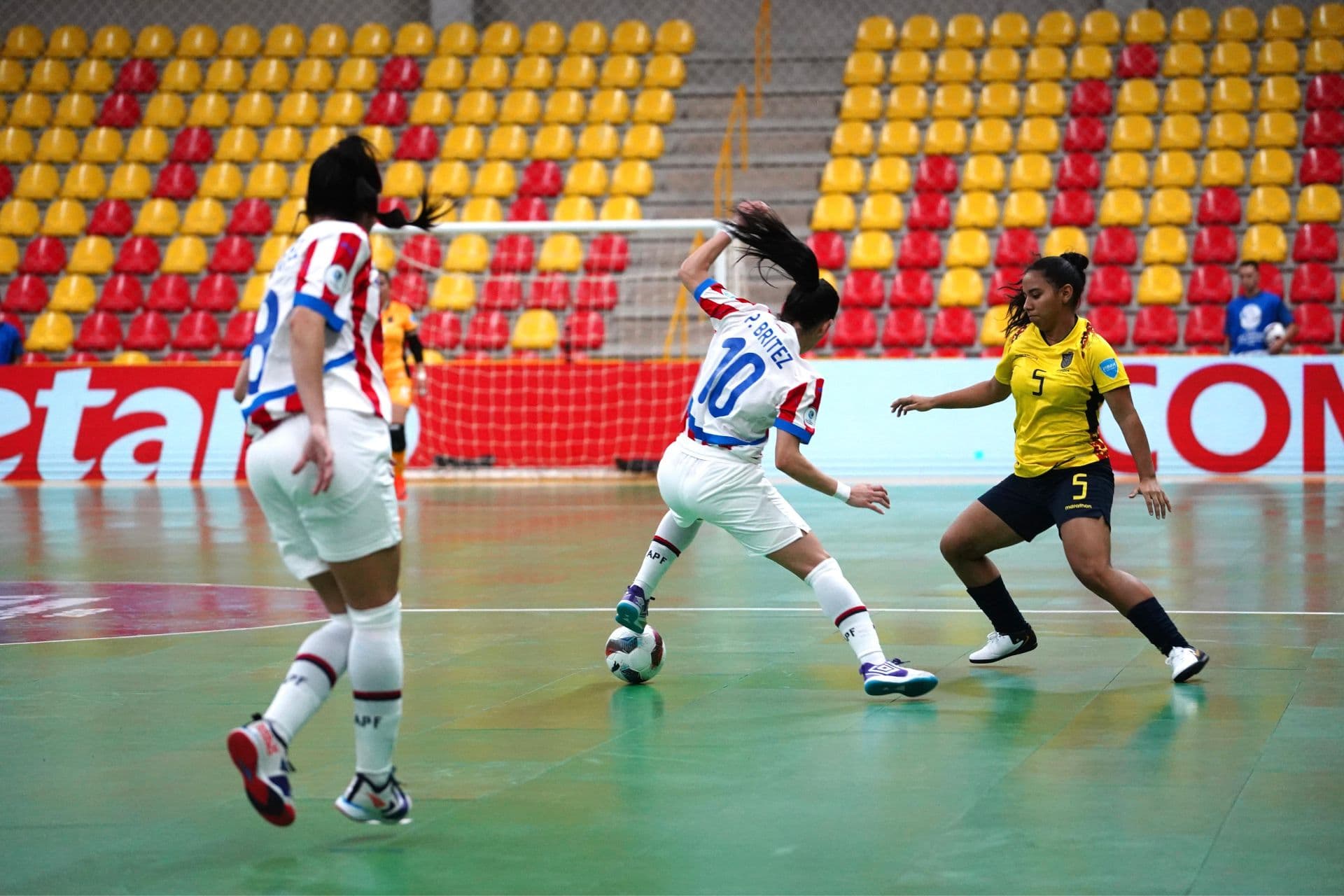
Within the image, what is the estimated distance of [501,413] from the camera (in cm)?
2003

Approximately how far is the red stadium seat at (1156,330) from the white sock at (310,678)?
17.2 m

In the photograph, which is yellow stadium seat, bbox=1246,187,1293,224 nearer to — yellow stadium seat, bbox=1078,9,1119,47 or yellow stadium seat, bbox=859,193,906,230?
yellow stadium seat, bbox=1078,9,1119,47

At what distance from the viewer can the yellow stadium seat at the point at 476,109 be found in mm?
25156

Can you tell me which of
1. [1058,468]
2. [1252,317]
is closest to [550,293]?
[1252,317]

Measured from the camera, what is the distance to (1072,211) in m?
22.3

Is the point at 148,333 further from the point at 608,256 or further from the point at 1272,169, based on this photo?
the point at 1272,169

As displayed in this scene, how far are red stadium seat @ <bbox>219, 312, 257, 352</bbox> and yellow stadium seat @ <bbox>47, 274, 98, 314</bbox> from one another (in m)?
2.58

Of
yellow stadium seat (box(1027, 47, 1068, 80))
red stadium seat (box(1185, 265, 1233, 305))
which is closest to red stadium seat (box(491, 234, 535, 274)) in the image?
yellow stadium seat (box(1027, 47, 1068, 80))

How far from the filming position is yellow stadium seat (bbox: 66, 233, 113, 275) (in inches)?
952

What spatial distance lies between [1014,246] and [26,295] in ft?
46.7

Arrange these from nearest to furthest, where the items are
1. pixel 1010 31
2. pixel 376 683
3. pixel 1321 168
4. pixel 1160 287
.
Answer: pixel 376 683 → pixel 1160 287 → pixel 1321 168 → pixel 1010 31

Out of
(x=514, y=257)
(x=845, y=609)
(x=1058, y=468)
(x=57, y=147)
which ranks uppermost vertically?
(x=57, y=147)

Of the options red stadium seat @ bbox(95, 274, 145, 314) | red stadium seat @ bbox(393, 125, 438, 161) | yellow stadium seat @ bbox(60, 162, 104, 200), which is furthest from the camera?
yellow stadium seat @ bbox(60, 162, 104, 200)

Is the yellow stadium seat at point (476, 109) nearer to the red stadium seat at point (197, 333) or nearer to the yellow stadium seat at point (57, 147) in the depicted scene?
the red stadium seat at point (197, 333)
